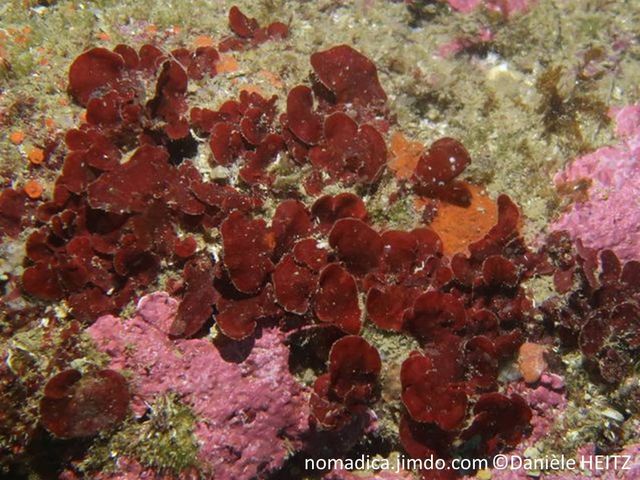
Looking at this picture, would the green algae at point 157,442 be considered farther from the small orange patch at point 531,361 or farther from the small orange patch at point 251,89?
the small orange patch at point 251,89

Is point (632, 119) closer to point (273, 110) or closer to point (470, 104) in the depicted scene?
point (470, 104)

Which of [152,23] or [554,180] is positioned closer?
[554,180]

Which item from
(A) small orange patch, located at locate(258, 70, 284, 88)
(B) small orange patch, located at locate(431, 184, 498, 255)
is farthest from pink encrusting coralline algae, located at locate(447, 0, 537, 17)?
(B) small orange patch, located at locate(431, 184, 498, 255)

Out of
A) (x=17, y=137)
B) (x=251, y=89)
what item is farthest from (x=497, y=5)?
(x=17, y=137)

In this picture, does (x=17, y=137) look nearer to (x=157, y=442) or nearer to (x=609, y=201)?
(x=157, y=442)

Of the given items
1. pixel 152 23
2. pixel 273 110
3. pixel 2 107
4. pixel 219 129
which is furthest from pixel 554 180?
pixel 2 107

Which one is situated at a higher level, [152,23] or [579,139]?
[152,23]
